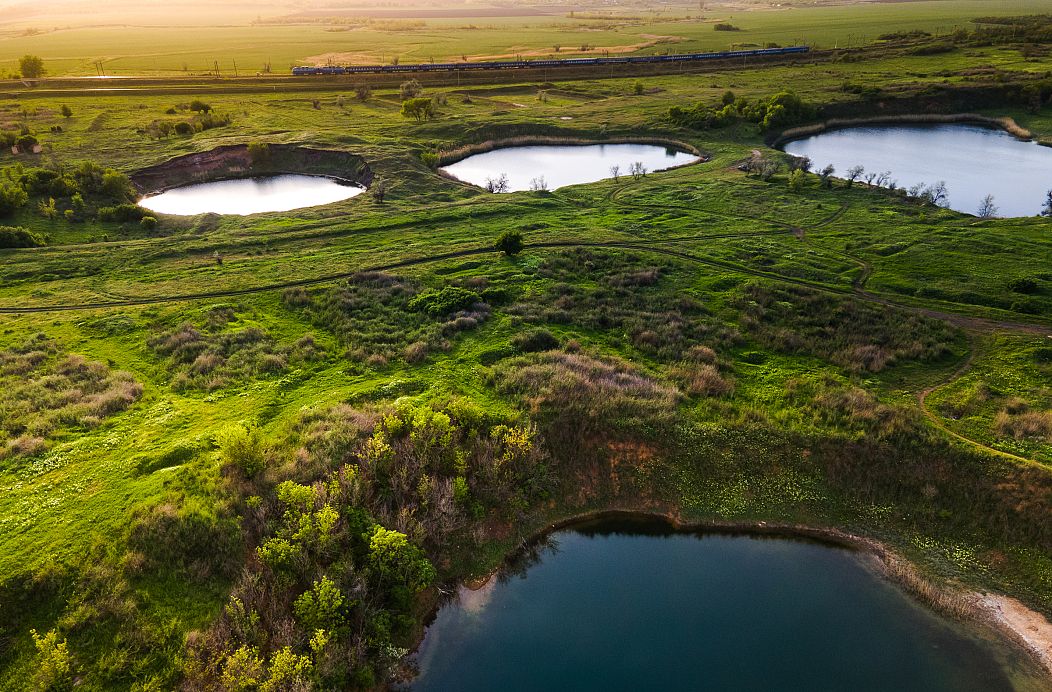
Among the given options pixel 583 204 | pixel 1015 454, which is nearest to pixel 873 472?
pixel 1015 454

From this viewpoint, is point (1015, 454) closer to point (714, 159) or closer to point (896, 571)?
point (896, 571)

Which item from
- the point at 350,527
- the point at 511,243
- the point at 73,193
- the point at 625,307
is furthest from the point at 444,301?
the point at 73,193

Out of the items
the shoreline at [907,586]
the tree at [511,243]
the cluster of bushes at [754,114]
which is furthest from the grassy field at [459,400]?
the cluster of bushes at [754,114]

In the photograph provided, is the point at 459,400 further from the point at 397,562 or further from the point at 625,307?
the point at 625,307

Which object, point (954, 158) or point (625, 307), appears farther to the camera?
point (954, 158)

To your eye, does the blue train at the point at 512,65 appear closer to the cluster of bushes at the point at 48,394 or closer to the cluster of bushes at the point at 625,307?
the cluster of bushes at the point at 625,307

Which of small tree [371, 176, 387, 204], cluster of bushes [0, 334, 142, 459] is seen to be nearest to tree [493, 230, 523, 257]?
small tree [371, 176, 387, 204]

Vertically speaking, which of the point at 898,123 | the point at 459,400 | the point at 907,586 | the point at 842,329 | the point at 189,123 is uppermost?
the point at 189,123

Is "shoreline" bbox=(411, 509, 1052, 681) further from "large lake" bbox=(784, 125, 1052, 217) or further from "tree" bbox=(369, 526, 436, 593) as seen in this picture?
"large lake" bbox=(784, 125, 1052, 217)
